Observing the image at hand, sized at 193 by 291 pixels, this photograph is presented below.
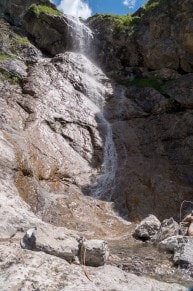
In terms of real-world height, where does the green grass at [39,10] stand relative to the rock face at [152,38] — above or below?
above

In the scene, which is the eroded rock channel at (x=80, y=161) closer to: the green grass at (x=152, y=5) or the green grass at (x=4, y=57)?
the green grass at (x=4, y=57)

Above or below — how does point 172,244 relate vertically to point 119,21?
below

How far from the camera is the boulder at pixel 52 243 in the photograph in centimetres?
908

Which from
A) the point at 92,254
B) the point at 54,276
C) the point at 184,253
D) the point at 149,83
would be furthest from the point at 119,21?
the point at 54,276

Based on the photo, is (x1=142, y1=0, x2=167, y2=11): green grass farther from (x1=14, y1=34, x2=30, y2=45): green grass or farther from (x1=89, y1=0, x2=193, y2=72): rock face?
(x1=14, y1=34, x2=30, y2=45): green grass

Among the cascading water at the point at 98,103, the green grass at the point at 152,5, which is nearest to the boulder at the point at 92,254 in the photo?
the cascading water at the point at 98,103

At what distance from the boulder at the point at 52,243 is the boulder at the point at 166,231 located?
21.1 feet

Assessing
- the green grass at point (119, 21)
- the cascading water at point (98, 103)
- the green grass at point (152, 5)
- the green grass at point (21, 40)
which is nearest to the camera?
the cascading water at point (98, 103)

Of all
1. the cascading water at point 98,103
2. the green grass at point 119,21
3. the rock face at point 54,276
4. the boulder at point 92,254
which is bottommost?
the rock face at point 54,276

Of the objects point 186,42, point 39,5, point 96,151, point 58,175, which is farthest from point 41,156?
point 39,5

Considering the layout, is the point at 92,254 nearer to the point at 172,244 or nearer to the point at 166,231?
the point at 172,244

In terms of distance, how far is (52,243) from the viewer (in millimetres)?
9266

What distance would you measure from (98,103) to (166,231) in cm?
1589

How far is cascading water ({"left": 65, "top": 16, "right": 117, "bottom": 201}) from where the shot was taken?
864 inches
